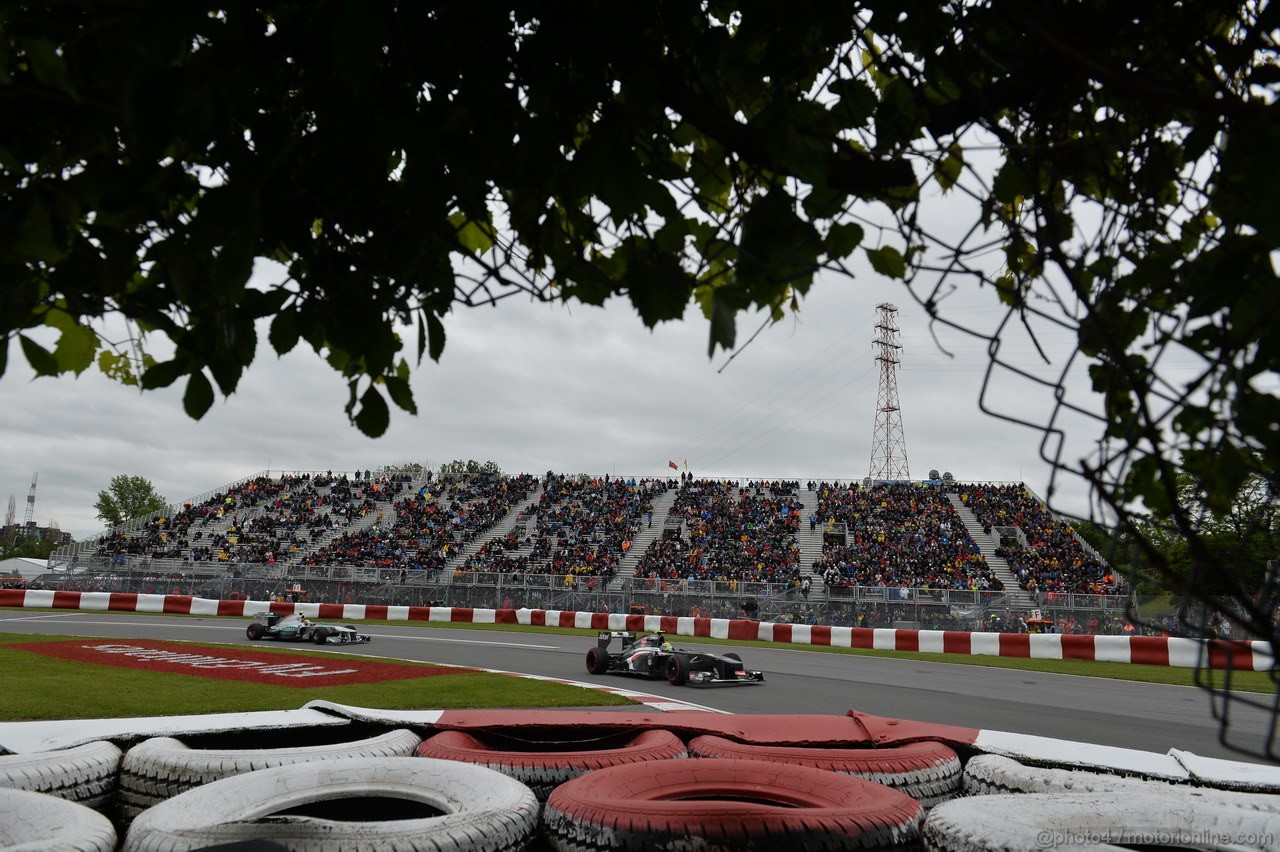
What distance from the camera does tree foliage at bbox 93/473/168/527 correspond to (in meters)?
97.0

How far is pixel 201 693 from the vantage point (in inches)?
384

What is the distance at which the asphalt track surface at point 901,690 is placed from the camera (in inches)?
359

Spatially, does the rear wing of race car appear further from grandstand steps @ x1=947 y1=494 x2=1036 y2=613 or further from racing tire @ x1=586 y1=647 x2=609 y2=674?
grandstand steps @ x1=947 y1=494 x2=1036 y2=613

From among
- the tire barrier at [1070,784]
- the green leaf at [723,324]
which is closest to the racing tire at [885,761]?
the tire barrier at [1070,784]

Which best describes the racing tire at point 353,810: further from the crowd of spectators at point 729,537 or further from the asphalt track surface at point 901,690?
the crowd of spectators at point 729,537

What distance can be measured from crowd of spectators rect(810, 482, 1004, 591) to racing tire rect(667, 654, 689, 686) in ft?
46.8

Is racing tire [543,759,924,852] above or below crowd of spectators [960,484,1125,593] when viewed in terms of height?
below

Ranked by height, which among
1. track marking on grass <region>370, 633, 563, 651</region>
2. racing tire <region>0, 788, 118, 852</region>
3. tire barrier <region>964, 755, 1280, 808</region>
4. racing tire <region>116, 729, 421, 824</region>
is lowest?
track marking on grass <region>370, 633, 563, 651</region>

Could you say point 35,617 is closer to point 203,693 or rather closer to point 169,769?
point 203,693

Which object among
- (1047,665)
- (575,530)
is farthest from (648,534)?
(1047,665)

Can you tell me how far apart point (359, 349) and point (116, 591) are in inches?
1309

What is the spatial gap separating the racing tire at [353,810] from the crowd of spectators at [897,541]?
24.5m

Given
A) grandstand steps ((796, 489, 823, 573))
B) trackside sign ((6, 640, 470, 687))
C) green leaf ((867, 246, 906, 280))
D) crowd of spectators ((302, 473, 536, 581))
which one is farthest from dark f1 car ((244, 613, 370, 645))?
grandstand steps ((796, 489, 823, 573))

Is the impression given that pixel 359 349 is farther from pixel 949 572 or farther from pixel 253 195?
pixel 949 572
